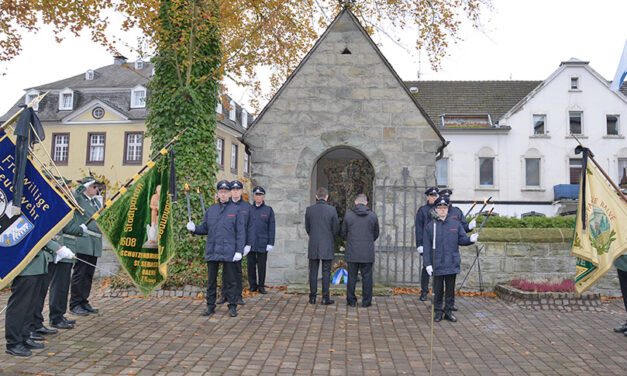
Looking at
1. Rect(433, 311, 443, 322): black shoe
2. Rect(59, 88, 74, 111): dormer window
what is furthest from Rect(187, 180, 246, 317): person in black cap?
Rect(59, 88, 74, 111): dormer window

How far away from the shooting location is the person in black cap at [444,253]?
737 cm

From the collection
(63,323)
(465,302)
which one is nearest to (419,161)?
(465,302)

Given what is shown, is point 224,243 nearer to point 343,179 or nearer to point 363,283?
point 363,283

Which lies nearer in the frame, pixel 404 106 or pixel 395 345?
pixel 395 345

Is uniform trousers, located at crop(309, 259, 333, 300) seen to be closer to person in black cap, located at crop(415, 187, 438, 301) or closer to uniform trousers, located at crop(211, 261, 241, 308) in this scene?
uniform trousers, located at crop(211, 261, 241, 308)

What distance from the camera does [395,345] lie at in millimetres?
5980

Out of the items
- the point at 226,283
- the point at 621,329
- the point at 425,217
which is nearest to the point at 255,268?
the point at 226,283

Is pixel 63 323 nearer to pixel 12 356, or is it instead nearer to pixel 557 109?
pixel 12 356

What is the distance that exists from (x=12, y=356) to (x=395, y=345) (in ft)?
13.8

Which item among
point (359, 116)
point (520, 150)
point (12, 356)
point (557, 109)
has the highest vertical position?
point (557, 109)

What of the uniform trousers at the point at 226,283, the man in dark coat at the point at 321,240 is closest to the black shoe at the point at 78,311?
the uniform trousers at the point at 226,283

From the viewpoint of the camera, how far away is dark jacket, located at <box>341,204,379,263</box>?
8.31m

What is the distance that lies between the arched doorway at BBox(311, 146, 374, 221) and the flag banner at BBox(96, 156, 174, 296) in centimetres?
629

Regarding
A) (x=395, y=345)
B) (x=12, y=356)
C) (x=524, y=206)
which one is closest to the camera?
(x=12, y=356)
